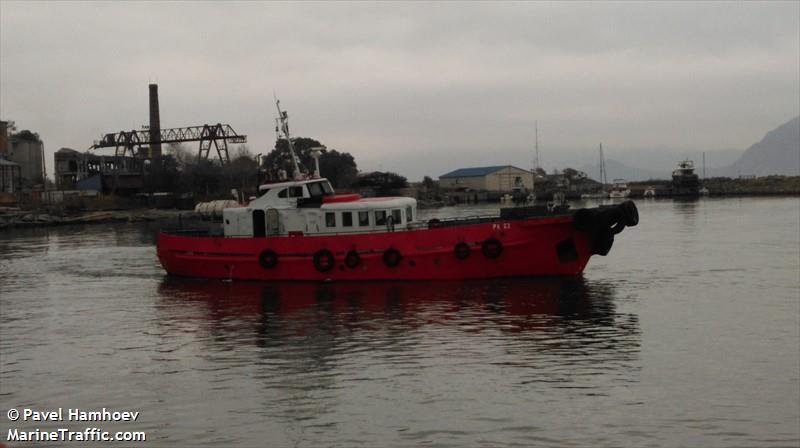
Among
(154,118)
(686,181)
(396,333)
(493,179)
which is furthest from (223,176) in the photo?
(396,333)

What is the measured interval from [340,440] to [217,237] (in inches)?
732

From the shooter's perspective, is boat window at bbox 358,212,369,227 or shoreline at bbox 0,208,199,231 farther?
shoreline at bbox 0,208,199,231

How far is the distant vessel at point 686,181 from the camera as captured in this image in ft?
384

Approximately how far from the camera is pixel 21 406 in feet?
45.7

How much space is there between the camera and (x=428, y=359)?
1609cm

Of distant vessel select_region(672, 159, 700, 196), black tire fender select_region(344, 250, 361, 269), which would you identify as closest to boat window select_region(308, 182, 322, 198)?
black tire fender select_region(344, 250, 361, 269)

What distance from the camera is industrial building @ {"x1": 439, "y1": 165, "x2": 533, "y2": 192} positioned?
428 feet

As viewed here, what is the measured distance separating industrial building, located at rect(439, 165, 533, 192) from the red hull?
102 metres

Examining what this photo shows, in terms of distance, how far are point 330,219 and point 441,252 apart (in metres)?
4.05

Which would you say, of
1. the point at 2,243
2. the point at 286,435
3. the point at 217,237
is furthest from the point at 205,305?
the point at 2,243

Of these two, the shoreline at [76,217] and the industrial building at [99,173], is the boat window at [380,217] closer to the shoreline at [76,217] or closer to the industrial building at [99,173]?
the shoreline at [76,217]

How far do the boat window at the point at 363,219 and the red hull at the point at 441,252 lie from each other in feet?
2.07

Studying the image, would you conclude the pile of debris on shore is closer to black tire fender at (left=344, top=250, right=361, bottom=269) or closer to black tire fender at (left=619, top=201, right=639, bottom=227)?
black tire fender at (left=344, top=250, right=361, bottom=269)

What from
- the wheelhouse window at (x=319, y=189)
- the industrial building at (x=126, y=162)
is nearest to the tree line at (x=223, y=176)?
the industrial building at (x=126, y=162)
